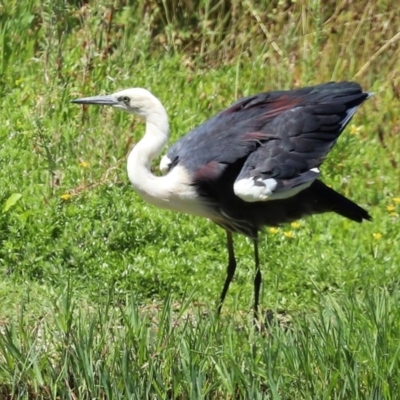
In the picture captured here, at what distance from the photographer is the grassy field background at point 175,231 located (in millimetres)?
4172

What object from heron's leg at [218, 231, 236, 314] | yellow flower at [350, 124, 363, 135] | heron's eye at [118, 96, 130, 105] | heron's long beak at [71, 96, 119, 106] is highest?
heron's eye at [118, 96, 130, 105]

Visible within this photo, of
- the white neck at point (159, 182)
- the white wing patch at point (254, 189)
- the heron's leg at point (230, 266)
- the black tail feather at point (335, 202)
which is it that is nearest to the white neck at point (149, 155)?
the white neck at point (159, 182)

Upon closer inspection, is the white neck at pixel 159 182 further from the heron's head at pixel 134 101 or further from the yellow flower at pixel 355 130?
the yellow flower at pixel 355 130

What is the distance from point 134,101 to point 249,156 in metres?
0.70

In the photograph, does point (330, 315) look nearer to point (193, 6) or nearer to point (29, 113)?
point (29, 113)

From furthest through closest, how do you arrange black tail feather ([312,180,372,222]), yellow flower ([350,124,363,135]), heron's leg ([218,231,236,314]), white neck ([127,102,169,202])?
1. yellow flower ([350,124,363,135])
2. black tail feather ([312,180,372,222])
3. heron's leg ([218,231,236,314])
4. white neck ([127,102,169,202])

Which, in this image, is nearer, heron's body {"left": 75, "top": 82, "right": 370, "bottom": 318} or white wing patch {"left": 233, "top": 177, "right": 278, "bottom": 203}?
white wing patch {"left": 233, "top": 177, "right": 278, "bottom": 203}

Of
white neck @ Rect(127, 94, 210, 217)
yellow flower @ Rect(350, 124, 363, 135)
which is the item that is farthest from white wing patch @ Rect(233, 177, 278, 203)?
yellow flower @ Rect(350, 124, 363, 135)

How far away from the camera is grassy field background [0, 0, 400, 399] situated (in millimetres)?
4172

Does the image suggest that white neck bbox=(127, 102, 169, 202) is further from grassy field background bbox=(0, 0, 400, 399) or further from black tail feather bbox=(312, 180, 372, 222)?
black tail feather bbox=(312, 180, 372, 222)

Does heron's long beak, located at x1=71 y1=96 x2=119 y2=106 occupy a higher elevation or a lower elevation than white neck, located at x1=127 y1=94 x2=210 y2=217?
higher

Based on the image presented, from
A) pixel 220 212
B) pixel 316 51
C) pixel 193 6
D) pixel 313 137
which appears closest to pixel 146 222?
pixel 220 212

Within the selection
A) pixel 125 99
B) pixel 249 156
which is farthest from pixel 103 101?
pixel 249 156

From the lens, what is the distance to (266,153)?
18.0 ft
